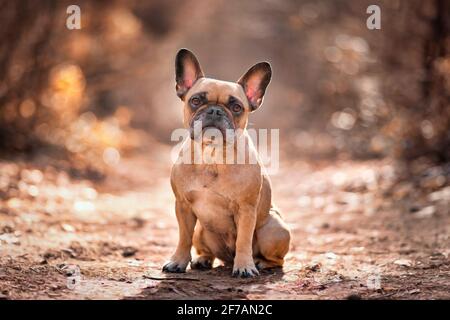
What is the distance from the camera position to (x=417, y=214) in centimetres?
746

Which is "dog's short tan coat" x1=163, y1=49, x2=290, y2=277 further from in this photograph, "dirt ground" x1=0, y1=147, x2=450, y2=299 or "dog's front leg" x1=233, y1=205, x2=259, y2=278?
"dirt ground" x1=0, y1=147, x2=450, y2=299

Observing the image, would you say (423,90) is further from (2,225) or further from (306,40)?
(306,40)

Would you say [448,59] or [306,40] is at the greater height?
[306,40]

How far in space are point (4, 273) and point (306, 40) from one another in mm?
14857

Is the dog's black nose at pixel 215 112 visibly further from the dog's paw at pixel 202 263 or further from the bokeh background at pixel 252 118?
the bokeh background at pixel 252 118

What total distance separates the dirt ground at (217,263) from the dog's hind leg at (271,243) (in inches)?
5.1

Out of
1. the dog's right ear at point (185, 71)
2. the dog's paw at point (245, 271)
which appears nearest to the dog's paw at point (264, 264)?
the dog's paw at point (245, 271)

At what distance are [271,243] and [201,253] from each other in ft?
2.14

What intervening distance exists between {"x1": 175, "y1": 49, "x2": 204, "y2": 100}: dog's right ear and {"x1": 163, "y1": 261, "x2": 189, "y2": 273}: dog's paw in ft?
4.32

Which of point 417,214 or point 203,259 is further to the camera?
point 417,214

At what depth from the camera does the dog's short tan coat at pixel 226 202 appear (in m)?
4.77

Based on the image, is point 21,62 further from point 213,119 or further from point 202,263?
point 213,119

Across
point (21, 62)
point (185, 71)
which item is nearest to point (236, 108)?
point (185, 71)

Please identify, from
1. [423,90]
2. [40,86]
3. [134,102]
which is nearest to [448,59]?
[423,90]
